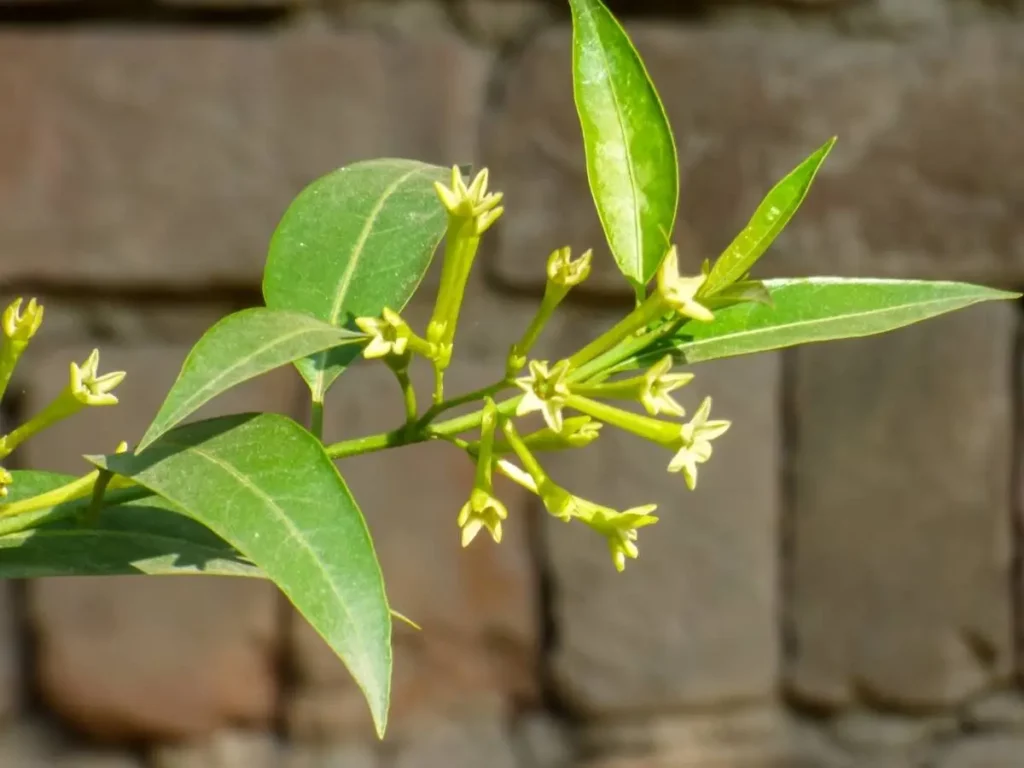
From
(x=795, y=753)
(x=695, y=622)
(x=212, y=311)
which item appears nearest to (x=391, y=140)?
(x=212, y=311)

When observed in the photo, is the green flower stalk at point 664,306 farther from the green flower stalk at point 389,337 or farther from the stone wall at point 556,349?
the stone wall at point 556,349

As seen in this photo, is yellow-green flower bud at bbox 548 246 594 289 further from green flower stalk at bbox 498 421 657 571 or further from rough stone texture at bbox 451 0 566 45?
rough stone texture at bbox 451 0 566 45

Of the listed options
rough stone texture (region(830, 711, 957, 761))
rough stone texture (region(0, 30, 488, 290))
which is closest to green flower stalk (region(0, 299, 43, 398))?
rough stone texture (region(0, 30, 488, 290))

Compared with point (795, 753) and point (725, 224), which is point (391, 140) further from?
point (795, 753)

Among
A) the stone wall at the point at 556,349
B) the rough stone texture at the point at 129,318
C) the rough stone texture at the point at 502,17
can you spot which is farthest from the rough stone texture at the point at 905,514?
the rough stone texture at the point at 129,318

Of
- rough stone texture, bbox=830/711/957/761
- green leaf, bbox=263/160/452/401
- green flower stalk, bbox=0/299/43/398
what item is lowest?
rough stone texture, bbox=830/711/957/761

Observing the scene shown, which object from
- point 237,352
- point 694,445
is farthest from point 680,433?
point 237,352
